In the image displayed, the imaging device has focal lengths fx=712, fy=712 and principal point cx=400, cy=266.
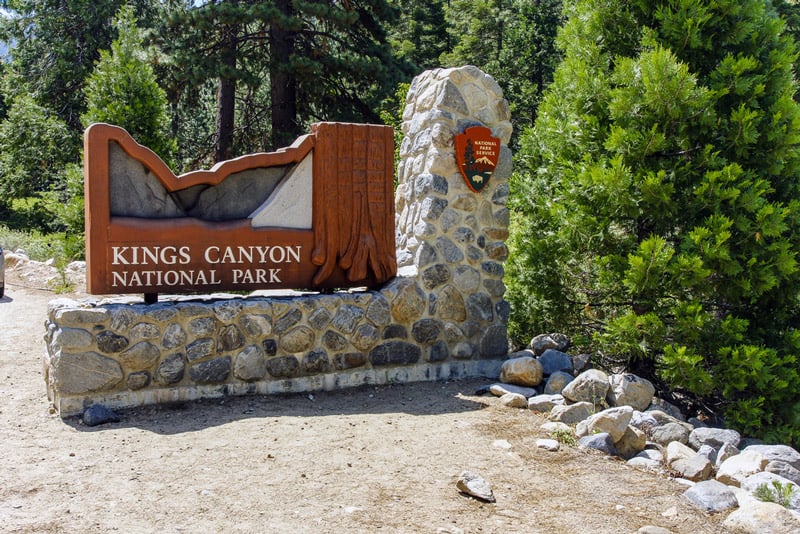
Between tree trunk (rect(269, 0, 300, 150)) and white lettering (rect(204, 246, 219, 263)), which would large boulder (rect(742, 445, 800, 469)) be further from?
tree trunk (rect(269, 0, 300, 150))

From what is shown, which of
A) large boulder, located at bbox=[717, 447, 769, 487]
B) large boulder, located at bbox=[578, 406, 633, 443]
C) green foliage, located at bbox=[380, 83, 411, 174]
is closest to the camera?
large boulder, located at bbox=[717, 447, 769, 487]

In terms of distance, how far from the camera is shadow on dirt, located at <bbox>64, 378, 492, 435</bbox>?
17.0ft

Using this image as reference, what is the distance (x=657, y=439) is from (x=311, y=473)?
263cm

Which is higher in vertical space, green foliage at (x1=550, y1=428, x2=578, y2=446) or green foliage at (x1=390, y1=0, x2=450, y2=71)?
green foliage at (x1=390, y1=0, x2=450, y2=71)

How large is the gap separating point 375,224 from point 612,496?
3.26 m

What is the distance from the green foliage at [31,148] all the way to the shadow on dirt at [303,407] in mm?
13651

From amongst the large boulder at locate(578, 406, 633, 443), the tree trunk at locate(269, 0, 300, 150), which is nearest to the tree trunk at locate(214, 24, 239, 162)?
the tree trunk at locate(269, 0, 300, 150)

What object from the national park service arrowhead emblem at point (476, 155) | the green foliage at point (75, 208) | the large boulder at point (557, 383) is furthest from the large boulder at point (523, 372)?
the green foliage at point (75, 208)

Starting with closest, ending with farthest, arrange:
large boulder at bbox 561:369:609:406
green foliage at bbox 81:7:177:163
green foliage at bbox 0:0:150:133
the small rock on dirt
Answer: the small rock on dirt, large boulder at bbox 561:369:609:406, green foliage at bbox 81:7:177:163, green foliage at bbox 0:0:150:133

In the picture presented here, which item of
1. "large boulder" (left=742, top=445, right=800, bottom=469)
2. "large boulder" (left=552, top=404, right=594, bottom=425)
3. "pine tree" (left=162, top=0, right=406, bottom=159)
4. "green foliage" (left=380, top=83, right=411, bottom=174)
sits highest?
"pine tree" (left=162, top=0, right=406, bottom=159)

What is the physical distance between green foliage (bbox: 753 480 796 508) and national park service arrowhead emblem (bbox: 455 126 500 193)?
3659 millimetres

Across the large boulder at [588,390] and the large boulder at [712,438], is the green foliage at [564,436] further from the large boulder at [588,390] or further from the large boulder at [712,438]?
the large boulder at [712,438]

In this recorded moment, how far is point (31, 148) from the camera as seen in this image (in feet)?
59.3

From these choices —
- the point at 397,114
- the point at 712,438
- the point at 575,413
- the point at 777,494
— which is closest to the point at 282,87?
the point at 397,114
